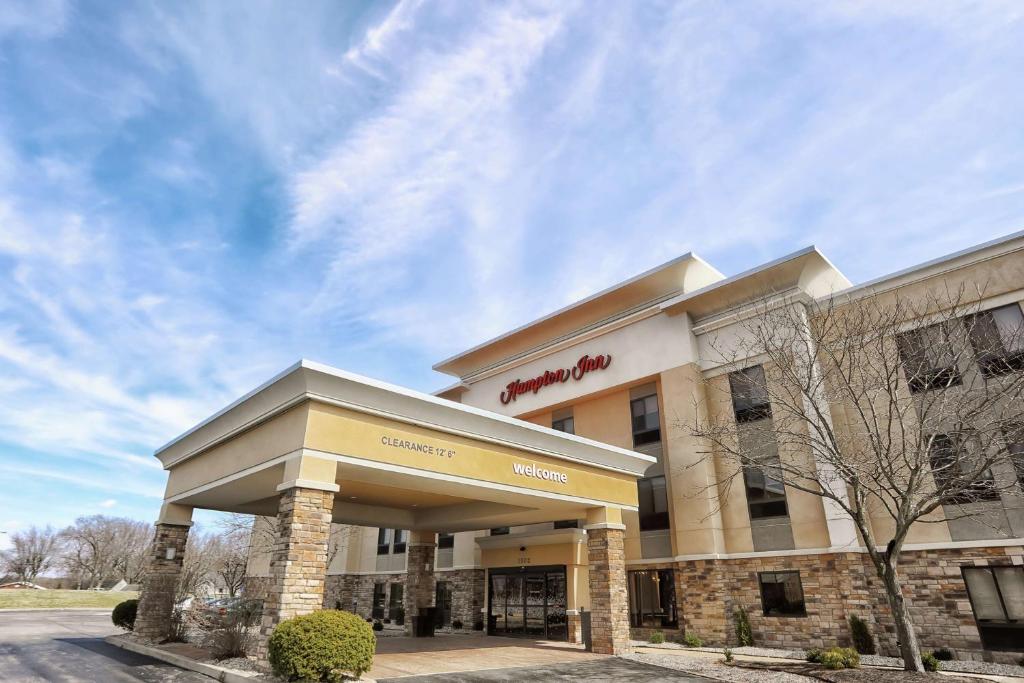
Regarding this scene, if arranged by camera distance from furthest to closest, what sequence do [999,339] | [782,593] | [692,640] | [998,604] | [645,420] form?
[645,420]
[692,640]
[782,593]
[999,339]
[998,604]

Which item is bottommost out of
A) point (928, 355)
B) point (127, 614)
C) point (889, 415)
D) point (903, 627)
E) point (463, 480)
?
point (127, 614)

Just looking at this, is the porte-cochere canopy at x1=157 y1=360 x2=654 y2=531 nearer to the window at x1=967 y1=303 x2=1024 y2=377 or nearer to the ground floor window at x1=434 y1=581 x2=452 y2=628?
the ground floor window at x1=434 y1=581 x2=452 y2=628

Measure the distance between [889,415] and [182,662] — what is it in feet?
59.9

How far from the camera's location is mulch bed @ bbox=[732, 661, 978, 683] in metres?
12.2

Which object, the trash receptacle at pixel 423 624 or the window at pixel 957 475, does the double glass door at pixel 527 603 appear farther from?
the window at pixel 957 475

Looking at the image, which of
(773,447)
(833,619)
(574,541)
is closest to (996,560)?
(833,619)

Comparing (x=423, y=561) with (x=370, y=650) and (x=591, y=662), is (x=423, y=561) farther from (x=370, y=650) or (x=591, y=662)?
(x=370, y=650)

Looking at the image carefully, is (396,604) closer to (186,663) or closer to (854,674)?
(186,663)

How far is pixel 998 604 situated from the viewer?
16172 millimetres

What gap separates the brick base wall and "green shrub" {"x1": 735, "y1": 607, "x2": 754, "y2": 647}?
162mm

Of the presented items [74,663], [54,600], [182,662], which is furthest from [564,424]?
[54,600]

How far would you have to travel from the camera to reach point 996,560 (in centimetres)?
1633

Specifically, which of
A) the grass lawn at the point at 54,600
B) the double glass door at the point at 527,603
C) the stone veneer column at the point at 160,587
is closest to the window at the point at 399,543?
the double glass door at the point at 527,603

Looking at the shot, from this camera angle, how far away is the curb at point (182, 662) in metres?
11.4
